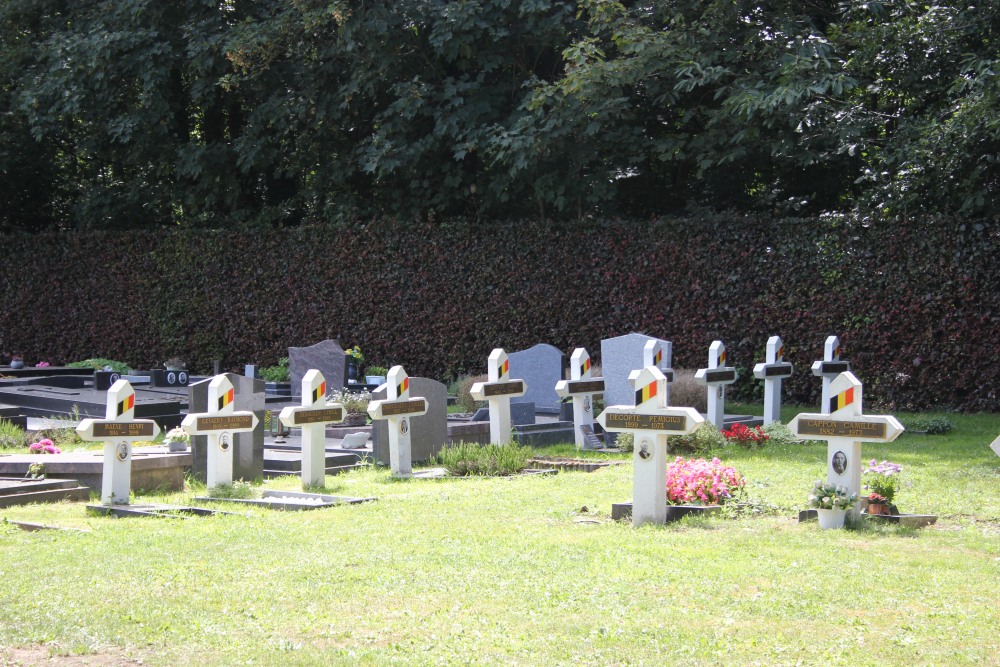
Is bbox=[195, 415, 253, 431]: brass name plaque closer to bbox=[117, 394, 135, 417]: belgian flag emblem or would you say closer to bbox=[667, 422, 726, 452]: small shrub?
bbox=[117, 394, 135, 417]: belgian flag emblem

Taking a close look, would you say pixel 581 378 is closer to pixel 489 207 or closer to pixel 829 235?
pixel 829 235

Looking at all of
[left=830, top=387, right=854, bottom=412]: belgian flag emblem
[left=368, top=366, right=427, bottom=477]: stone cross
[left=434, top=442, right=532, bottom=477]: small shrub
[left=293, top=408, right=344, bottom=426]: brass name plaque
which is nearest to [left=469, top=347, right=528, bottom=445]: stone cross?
[left=434, top=442, right=532, bottom=477]: small shrub

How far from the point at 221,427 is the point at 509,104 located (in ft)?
39.7

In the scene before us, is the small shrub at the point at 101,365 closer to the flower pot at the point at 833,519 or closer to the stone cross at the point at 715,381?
the stone cross at the point at 715,381

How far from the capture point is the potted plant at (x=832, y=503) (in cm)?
823

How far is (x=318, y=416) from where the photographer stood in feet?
34.7

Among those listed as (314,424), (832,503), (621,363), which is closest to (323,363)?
(621,363)

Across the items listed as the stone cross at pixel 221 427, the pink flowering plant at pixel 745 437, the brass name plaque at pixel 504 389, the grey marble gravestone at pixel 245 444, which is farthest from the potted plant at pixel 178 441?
the pink flowering plant at pixel 745 437

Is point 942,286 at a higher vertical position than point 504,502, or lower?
higher

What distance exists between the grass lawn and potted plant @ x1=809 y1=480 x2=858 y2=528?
0.15 m

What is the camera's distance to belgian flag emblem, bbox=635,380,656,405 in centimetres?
862

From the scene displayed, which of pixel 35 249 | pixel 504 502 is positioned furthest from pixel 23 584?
pixel 35 249

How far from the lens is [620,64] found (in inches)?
717

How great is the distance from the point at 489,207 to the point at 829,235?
689 cm
